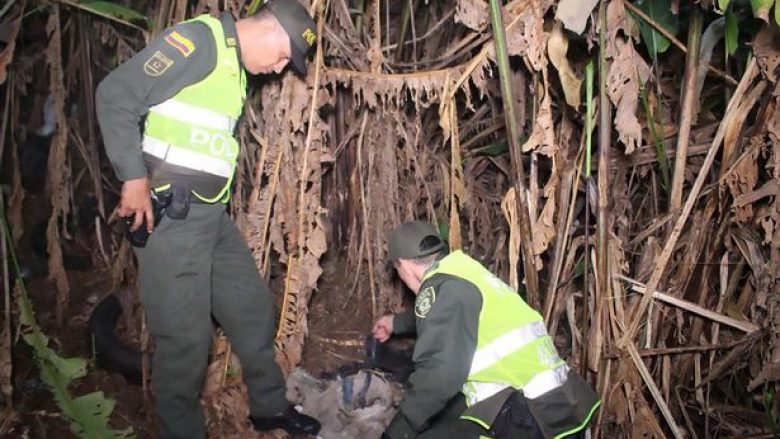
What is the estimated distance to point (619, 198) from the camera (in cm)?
278

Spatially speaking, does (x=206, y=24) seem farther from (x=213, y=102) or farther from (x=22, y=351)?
(x=22, y=351)

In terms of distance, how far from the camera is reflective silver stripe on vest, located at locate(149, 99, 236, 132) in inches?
90.8

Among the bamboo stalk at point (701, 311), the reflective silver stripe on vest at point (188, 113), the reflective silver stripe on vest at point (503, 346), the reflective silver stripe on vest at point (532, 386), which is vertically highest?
the reflective silver stripe on vest at point (188, 113)

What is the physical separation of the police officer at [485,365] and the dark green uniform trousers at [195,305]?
809 millimetres

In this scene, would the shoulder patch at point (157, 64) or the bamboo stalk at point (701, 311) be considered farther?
the bamboo stalk at point (701, 311)

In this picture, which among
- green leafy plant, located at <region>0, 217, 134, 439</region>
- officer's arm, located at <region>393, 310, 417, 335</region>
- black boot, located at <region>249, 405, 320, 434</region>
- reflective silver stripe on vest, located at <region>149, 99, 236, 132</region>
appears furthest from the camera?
officer's arm, located at <region>393, 310, 417, 335</region>

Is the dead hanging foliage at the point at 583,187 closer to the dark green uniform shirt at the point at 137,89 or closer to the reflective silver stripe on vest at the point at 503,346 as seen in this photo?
the reflective silver stripe on vest at the point at 503,346

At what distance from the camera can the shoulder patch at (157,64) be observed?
221cm

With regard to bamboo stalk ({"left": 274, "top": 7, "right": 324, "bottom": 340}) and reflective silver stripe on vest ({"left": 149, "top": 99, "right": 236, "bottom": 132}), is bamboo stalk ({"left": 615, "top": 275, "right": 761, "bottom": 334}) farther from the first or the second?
reflective silver stripe on vest ({"left": 149, "top": 99, "right": 236, "bottom": 132})

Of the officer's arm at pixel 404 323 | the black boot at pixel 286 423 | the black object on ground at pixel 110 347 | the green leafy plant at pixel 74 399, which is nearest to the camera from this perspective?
the green leafy plant at pixel 74 399

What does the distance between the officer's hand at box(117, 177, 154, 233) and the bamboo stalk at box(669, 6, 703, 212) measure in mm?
2036

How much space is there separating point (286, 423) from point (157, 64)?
65.6 inches

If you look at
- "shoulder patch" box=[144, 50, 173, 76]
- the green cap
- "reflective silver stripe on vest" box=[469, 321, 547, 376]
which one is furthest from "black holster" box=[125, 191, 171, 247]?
"reflective silver stripe on vest" box=[469, 321, 547, 376]

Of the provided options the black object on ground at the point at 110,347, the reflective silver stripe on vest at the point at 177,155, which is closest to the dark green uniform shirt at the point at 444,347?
the reflective silver stripe on vest at the point at 177,155
